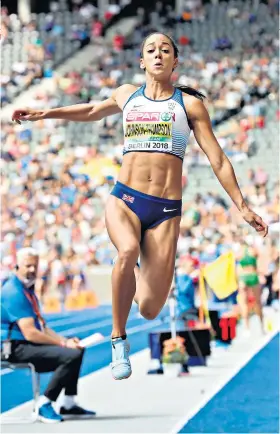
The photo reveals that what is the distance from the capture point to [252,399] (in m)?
10.4

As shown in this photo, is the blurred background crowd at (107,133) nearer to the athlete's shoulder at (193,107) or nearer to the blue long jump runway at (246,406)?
the blue long jump runway at (246,406)

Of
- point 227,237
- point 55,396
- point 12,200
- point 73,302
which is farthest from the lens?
point 12,200

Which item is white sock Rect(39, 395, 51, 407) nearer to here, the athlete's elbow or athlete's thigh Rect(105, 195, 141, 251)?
athlete's thigh Rect(105, 195, 141, 251)

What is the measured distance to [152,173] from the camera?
539cm

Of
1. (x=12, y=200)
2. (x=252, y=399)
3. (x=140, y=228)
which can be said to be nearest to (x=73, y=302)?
(x=12, y=200)

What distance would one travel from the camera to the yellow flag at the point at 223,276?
14.3 metres

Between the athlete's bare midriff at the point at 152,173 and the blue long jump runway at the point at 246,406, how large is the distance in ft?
12.2

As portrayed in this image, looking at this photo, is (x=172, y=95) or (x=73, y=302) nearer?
(x=172, y=95)

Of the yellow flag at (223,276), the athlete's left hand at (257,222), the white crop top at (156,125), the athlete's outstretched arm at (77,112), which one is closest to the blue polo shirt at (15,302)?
the athlete's outstretched arm at (77,112)

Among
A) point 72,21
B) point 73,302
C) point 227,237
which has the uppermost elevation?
point 72,21

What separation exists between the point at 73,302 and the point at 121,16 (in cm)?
1547

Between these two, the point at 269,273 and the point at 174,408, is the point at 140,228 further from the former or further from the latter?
the point at 269,273

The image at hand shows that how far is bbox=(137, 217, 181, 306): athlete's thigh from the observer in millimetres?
5305

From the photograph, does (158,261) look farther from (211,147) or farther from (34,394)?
(34,394)
